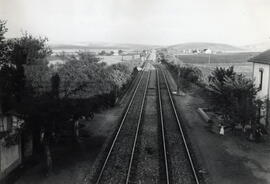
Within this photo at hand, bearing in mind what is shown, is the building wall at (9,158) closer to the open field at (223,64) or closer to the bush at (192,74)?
the open field at (223,64)

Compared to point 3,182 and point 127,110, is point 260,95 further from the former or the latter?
point 3,182

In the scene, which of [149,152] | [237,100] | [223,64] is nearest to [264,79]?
[237,100]

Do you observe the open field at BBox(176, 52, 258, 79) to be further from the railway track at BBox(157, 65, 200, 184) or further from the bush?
the railway track at BBox(157, 65, 200, 184)

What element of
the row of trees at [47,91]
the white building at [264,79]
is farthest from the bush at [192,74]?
the row of trees at [47,91]

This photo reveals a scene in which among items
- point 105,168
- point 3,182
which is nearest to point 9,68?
point 3,182

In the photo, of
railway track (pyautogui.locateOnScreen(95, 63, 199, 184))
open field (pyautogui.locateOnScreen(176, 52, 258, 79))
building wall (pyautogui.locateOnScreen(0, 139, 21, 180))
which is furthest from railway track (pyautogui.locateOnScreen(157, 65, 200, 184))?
open field (pyautogui.locateOnScreen(176, 52, 258, 79))
